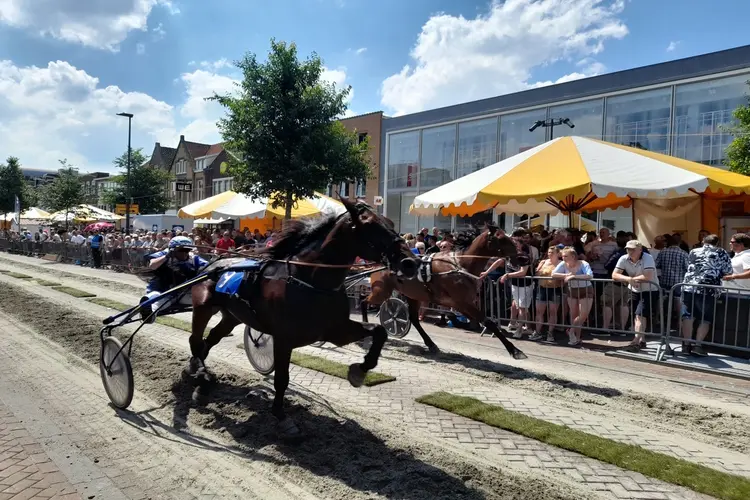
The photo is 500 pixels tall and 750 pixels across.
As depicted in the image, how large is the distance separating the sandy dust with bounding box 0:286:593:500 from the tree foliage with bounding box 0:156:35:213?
2044 inches

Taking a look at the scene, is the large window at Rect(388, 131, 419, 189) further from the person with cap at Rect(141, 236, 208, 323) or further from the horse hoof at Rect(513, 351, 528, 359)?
the person with cap at Rect(141, 236, 208, 323)

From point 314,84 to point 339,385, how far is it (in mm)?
12170

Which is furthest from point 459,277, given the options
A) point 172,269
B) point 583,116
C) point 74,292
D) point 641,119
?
point 583,116

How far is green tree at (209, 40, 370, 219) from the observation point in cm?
1559

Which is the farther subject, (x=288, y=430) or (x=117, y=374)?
(x=117, y=374)

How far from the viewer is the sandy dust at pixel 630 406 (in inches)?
194

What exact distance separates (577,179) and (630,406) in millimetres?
5525

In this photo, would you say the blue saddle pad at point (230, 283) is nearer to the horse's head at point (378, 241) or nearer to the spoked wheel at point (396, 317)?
the horse's head at point (378, 241)

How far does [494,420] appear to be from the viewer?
5043 mm

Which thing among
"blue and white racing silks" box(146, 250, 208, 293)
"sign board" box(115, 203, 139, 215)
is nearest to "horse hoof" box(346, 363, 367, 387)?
"blue and white racing silks" box(146, 250, 208, 293)

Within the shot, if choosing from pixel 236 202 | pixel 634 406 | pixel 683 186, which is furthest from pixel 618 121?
pixel 634 406

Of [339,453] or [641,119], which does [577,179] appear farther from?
[641,119]

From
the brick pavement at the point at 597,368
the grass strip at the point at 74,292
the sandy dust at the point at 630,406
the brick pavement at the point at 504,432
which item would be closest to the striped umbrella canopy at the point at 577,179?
the brick pavement at the point at 597,368

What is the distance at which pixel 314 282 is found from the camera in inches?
186
